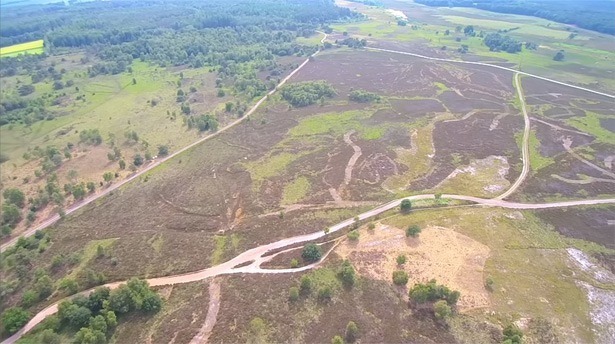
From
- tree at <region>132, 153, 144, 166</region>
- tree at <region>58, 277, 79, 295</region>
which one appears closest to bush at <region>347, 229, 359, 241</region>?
tree at <region>58, 277, 79, 295</region>

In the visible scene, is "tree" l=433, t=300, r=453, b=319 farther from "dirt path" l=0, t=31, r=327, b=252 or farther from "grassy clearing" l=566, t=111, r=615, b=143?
"grassy clearing" l=566, t=111, r=615, b=143

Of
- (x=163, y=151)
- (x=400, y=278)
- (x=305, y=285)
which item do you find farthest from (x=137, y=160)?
(x=400, y=278)

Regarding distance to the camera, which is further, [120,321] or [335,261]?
[335,261]

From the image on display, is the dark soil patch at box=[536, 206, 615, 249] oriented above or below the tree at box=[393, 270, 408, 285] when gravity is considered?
below

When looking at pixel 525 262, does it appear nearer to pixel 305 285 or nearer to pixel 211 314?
pixel 305 285

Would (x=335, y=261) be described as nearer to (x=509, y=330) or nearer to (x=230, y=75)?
(x=509, y=330)

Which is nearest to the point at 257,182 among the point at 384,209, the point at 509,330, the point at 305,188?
the point at 305,188
